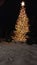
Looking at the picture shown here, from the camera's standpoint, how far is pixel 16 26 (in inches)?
112

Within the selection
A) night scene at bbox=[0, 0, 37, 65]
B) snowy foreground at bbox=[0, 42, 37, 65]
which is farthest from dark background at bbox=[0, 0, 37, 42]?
snowy foreground at bbox=[0, 42, 37, 65]

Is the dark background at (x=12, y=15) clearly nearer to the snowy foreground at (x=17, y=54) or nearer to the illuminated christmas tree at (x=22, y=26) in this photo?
the illuminated christmas tree at (x=22, y=26)

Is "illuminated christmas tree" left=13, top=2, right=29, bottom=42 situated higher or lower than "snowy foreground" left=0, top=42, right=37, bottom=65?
higher

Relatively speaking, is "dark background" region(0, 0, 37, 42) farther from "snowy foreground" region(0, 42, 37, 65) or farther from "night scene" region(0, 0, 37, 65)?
"snowy foreground" region(0, 42, 37, 65)

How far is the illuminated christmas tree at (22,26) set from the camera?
2.82 meters

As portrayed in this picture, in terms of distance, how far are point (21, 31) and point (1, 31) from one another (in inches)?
11.5

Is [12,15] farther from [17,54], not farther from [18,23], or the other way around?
[17,54]

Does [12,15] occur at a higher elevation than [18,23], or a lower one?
higher

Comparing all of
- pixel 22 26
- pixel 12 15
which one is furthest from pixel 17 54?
pixel 12 15

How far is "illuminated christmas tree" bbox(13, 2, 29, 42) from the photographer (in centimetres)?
282

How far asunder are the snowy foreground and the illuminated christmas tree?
0.12m

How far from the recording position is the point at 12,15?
2904 mm

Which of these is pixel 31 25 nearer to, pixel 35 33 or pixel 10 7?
pixel 35 33

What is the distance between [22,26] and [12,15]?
0.22 m
